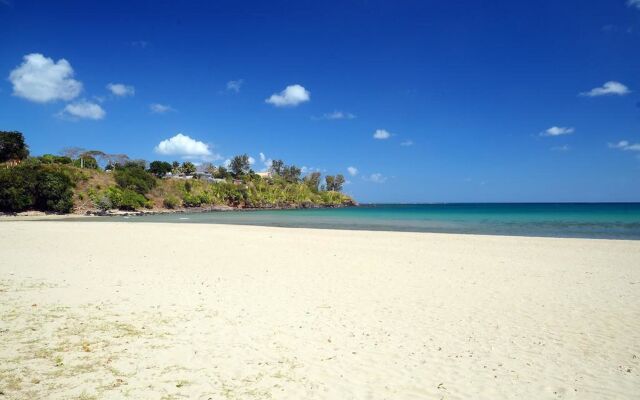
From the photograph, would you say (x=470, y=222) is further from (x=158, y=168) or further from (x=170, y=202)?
(x=158, y=168)


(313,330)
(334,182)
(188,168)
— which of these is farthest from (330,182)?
(313,330)

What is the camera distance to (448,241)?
24031 mm

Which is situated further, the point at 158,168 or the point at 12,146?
the point at 158,168

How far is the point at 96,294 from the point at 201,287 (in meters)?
2.72

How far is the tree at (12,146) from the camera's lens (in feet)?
246

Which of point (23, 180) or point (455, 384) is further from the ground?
point (23, 180)

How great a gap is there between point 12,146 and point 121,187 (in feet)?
73.1

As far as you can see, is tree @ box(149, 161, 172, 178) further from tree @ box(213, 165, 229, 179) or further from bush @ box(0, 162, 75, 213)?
bush @ box(0, 162, 75, 213)

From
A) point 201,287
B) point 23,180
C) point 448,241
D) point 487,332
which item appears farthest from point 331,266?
point 23,180

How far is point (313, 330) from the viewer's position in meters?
7.43

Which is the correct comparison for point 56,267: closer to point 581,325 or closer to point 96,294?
point 96,294

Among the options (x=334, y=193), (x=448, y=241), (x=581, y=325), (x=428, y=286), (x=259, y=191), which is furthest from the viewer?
(x=334, y=193)

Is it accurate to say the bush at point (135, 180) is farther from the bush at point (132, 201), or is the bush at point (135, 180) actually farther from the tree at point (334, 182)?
the tree at point (334, 182)

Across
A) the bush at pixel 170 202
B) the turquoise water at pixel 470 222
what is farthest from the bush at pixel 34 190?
the bush at pixel 170 202
